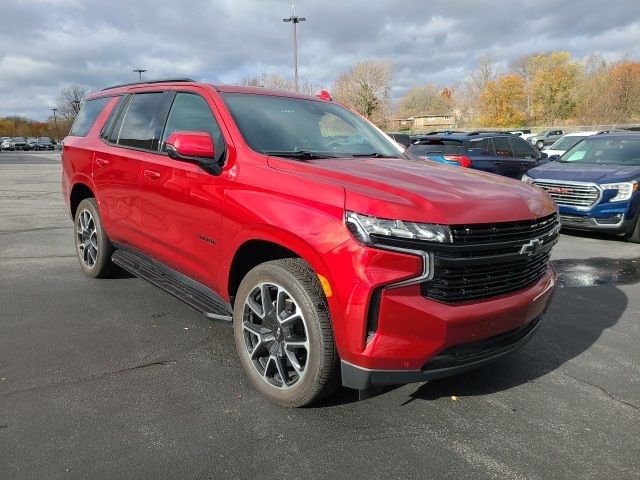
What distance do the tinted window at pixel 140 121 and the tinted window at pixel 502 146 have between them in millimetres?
8944

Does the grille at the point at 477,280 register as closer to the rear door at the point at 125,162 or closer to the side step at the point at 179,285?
the side step at the point at 179,285

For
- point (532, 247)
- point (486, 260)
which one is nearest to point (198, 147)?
point (486, 260)

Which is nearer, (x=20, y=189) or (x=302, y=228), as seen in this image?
(x=302, y=228)

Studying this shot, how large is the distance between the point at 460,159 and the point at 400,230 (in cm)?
815

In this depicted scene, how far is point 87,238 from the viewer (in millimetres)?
5508

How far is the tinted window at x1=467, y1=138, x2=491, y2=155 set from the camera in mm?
11117

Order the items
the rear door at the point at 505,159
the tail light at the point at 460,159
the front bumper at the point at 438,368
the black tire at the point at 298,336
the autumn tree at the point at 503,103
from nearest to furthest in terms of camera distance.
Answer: the front bumper at the point at 438,368, the black tire at the point at 298,336, the tail light at the point at 460,159, the rear door at the point at 505,159, the autumn tree at the point at 503,103

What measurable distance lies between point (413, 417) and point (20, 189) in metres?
16.1

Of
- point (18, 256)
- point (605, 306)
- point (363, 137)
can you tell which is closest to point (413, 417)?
point (363, 137)

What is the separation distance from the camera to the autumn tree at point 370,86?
55.4m

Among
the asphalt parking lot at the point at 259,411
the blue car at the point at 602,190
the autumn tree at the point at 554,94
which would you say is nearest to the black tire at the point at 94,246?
the asphalt parking lot at the point at 259,411

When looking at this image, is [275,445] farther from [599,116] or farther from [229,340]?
[599,116]

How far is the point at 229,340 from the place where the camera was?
400 cm

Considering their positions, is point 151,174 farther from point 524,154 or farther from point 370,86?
point 370,86
